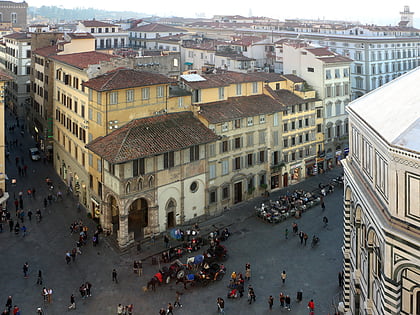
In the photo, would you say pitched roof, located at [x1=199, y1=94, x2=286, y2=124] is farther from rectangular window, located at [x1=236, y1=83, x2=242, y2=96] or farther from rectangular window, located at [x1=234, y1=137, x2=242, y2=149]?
rectangular window, located at [x1=234, y1=137, x2=242, y2=149]

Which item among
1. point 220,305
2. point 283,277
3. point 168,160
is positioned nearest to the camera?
point 220,305

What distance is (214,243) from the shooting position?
46.6 metres

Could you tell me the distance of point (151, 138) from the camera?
4769 cm

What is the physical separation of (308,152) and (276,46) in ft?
88.4

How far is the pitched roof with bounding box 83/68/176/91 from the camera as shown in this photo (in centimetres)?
4784

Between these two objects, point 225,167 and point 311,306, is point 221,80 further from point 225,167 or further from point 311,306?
point 311,306

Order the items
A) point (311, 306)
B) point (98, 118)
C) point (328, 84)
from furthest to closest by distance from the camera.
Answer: point (328, 84)
point (98, 118)
point (311, 306)

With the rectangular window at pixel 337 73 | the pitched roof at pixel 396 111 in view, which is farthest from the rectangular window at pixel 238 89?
the pitched roof at pixel 396 111

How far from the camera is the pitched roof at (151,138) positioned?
45191mm

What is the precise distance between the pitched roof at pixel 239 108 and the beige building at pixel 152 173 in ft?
6.89

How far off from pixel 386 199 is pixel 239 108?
117 feet

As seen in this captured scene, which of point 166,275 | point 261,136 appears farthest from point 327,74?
point 166,275

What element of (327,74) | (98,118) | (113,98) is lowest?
(98,118)

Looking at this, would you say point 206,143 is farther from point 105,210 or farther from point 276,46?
point 276,46
